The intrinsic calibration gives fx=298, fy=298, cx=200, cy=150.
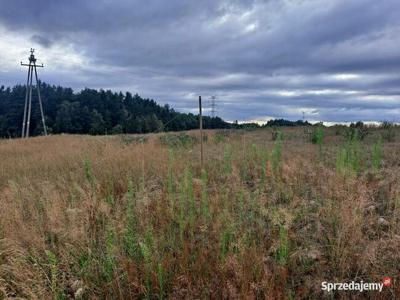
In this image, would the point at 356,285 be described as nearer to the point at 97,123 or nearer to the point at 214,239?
the point at 214,239

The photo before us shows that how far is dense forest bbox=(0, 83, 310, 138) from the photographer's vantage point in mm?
56906

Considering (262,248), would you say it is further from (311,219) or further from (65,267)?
(65,267)

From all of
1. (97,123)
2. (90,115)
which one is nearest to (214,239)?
(97,123)

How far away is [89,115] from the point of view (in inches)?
2405

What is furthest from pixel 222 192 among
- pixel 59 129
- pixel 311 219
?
pixel 59 129

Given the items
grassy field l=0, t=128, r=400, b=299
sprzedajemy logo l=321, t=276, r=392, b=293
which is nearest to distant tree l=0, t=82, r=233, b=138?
grassy field l=0, t=128, r=400, b=299

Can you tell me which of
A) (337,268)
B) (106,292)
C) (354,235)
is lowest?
(106,292)

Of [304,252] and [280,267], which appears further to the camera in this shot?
[304,252]

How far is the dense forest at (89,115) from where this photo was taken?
5691 cm

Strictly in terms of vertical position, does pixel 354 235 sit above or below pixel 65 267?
above

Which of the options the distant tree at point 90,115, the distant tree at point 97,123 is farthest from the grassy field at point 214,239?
the distant tree at point 97,123

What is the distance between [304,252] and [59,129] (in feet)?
205

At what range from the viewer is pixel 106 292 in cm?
307

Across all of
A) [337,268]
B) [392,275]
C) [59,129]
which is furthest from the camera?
[59,129]
